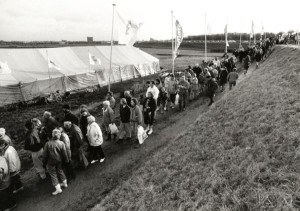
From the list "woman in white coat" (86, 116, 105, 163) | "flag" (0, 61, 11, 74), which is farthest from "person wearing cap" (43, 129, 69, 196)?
"flag" (0, 61, 11, 74)

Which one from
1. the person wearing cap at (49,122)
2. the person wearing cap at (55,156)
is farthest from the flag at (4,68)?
the person wearing cap at (55,156)

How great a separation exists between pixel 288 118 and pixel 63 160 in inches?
240

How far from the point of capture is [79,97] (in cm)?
1977

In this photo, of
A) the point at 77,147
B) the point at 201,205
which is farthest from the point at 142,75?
the point at 201,205

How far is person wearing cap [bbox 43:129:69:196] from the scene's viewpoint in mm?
→ 6516

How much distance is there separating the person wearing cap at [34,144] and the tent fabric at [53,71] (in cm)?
795

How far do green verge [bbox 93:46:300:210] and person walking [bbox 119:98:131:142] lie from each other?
1.84 metres

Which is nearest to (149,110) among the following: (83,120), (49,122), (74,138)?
(83,120)

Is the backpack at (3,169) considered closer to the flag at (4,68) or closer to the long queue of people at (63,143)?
the long queue of people at (63,143)

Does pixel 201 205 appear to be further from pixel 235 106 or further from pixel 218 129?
pixel 235 106

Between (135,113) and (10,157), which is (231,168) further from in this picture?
(10,157)

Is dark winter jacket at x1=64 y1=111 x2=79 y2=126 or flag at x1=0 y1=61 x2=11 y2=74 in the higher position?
flag at x1=0 y1=61 x2=11 y2=74

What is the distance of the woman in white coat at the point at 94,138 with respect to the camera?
25.6ft

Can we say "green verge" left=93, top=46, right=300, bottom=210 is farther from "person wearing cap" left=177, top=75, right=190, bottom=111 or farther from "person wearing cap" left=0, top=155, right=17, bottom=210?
"person wearing cap" left=177, top=75, right=190, bottom=111
